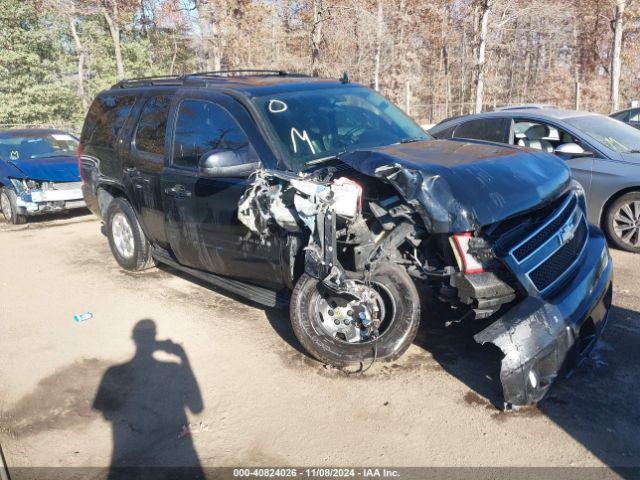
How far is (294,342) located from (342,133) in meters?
1.75

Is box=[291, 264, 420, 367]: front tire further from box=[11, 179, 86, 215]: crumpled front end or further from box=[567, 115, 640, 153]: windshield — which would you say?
box=[11, 179, 86, 215]: crumpled front end

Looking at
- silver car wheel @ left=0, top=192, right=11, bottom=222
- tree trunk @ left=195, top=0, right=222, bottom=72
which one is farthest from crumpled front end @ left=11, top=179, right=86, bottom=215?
tree trunk @ left=195, top=0, right=222, bottom=72

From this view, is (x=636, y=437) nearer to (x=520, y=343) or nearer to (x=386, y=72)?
(x=520, y=343)

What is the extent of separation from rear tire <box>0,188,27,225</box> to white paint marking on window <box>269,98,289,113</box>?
22.9 feet

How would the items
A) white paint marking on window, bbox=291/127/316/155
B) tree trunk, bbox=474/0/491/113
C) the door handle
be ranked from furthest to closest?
tree trunk, bbox=474/0/491/113 < the door handle < white paint marking on window, bbox=291/127/316/155

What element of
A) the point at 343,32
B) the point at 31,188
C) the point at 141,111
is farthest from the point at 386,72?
the point at 141,111

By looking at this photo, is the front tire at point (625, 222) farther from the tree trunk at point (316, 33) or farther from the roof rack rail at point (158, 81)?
the tree trunk at point (316, 33)

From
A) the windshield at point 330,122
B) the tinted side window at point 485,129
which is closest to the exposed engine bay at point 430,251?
the windshield at point 330,122

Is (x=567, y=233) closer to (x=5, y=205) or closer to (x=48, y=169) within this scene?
(x=48, y=169)

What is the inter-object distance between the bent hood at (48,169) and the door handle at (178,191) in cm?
550

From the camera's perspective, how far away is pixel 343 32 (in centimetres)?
2189

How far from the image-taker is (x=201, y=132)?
4.91 meters

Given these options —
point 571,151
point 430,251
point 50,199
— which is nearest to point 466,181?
point 430,251

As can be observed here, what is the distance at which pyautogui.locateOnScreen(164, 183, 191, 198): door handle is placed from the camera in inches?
192
